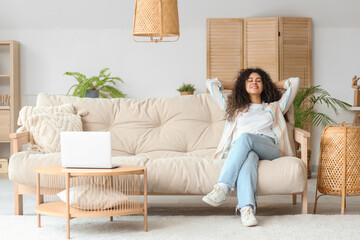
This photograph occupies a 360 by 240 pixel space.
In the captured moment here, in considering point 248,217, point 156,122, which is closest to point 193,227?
point 248,217

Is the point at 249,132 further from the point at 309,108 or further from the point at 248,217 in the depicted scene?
the point at 309,108

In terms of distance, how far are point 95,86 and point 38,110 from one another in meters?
1.99

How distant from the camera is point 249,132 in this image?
3.86m

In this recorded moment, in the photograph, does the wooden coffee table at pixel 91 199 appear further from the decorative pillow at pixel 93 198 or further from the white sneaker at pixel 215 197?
the white sneaker at pixel 215 197

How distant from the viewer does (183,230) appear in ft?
10.5

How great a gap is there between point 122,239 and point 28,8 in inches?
161

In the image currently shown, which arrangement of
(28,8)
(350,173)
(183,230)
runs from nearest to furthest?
(183,230) → (350,173) → (28,8)

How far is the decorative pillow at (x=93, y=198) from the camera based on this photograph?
3064 millimetres

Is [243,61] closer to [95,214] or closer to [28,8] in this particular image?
[28,8]

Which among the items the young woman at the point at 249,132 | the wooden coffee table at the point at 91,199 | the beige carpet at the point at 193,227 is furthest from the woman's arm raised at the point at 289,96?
the wooden coffee table at the point at 91,199

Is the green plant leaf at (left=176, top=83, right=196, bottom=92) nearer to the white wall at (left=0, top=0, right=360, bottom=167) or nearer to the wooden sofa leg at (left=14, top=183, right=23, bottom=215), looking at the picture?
the white wall at (left=0, top=0, right=360, bottom=167)

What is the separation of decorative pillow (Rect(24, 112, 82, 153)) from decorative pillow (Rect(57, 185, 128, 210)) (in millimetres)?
931

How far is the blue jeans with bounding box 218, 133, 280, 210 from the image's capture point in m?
3.36

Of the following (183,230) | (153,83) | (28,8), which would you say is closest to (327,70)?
(153,83)
